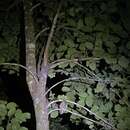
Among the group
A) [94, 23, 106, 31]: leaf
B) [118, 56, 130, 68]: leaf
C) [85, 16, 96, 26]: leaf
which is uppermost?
[85, 16, 96, 26]: leaf

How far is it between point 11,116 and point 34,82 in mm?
160

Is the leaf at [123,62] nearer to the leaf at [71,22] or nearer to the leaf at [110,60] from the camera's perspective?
the leaf at [110,60]

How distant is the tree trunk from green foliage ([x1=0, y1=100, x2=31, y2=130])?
0.18ft

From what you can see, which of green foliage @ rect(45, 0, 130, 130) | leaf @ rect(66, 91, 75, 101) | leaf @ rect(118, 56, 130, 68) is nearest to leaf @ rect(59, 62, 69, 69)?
green foliage @ rect(45, 0, 130, 130)

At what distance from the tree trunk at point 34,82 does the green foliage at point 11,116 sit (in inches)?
2.1

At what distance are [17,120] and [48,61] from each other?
0.95 feet

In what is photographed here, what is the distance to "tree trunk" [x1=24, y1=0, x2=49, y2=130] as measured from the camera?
1.25m

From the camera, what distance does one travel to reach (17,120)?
1.26 metres

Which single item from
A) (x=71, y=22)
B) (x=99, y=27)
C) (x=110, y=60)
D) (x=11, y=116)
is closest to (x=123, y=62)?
(x=110, y=60)

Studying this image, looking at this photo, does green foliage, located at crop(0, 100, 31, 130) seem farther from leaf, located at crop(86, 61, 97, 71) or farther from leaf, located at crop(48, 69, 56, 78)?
leaf, located at crop(86, 61, 97, 71)

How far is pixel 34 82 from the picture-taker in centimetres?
128

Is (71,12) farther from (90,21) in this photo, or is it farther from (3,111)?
(3,111)

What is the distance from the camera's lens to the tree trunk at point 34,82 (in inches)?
49.1

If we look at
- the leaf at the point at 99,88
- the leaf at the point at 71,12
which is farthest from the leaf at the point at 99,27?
the leaf at the point at 99,88
